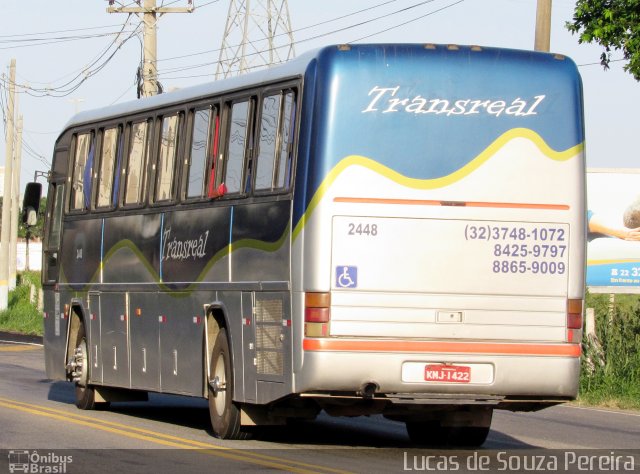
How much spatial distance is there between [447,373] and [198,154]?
398cm

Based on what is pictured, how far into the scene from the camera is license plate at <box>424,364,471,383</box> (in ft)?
43.3

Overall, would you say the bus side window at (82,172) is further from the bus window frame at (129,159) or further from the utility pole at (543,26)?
the utility pole at (543,26)

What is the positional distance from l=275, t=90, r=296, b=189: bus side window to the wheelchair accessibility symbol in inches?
39.6

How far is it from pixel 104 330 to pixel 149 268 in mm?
1696

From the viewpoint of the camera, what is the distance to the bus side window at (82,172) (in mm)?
19062

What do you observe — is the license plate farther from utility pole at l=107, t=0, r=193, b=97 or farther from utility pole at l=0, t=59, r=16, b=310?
utility pole at l=0, t=59, r=16, b=310

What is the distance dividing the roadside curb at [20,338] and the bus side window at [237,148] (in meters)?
22.3

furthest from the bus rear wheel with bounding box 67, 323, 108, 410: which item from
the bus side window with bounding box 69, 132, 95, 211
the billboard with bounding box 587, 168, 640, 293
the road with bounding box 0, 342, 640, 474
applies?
the billboard with bounding box 587, 168, 640, 293

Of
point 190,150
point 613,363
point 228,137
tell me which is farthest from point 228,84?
point 613,363

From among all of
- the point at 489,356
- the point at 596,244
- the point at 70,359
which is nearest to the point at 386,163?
the point at 489,356

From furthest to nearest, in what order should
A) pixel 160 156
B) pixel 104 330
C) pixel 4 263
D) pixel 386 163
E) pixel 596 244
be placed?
pixel 4 263 → pixel 596 244 → pixel 104 330 → pixel 160 156 → pixel 386 163

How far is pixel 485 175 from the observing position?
44.3ft

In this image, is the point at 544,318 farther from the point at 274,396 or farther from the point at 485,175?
the point at 274,396

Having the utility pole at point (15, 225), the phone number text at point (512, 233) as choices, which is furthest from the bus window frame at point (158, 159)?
the utility pole at point (15, 225)
